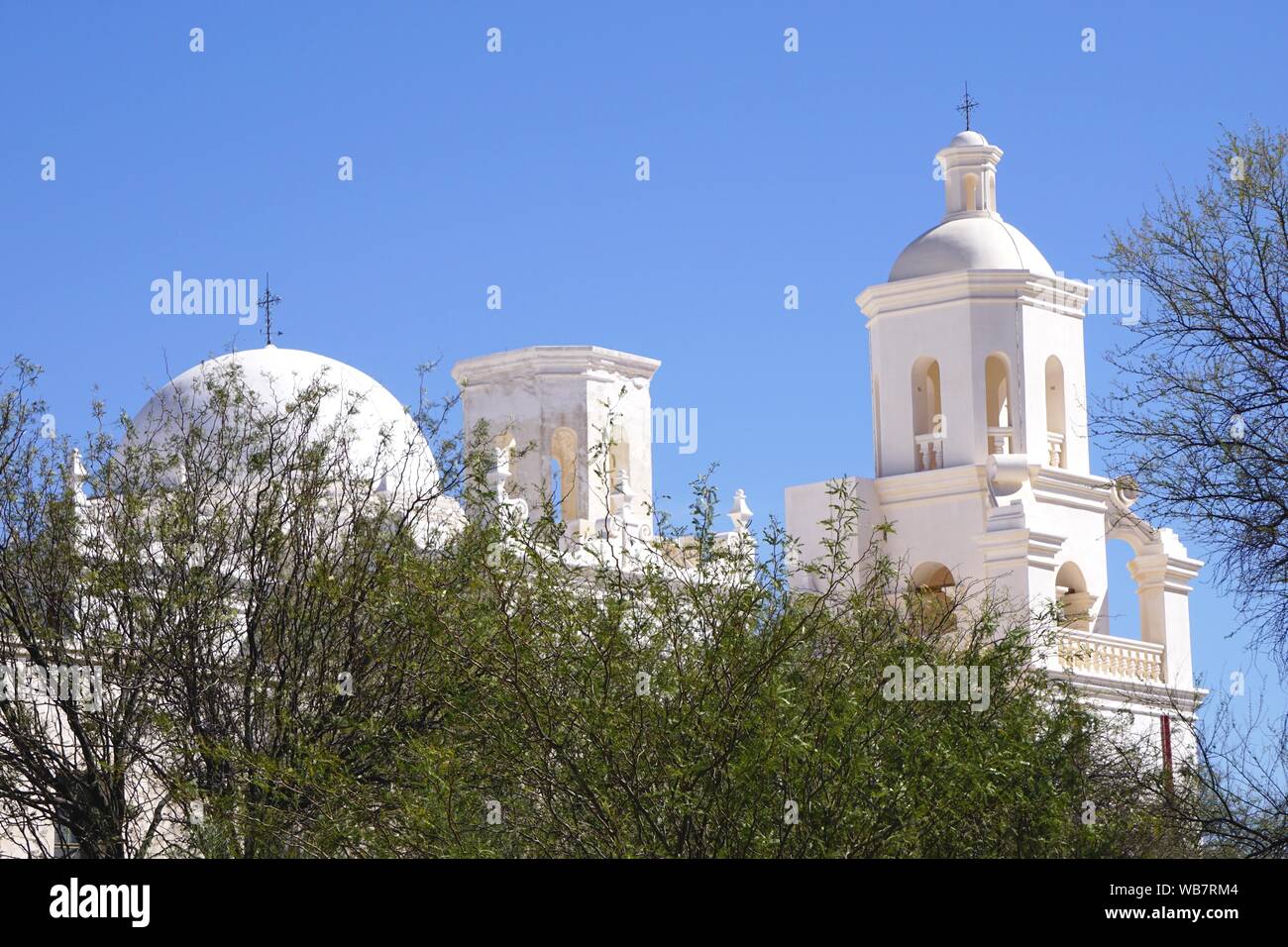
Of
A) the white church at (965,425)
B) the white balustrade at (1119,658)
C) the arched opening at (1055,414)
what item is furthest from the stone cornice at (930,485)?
the white balustrade at (1119,658)

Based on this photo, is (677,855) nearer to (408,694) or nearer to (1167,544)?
(408,694)

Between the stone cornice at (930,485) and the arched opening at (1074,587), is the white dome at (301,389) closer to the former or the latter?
the stone cornice at (930,485)

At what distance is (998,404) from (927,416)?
4.03ft

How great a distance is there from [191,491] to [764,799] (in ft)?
28.3

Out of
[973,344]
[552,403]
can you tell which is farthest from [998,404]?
[552,403]

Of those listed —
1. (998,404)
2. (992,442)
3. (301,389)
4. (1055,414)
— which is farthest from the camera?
(1055,414)

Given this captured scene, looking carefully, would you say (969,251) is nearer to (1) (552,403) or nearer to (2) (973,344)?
(2) (973,344)

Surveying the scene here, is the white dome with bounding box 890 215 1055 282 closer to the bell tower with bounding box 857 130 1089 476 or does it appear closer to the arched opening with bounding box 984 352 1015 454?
the bell tower with bounding box 857 130 1089 476

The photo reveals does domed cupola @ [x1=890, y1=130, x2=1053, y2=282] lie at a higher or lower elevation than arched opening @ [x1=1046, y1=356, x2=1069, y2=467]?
higher

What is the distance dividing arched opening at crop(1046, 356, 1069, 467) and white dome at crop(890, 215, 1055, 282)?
5.52 ft

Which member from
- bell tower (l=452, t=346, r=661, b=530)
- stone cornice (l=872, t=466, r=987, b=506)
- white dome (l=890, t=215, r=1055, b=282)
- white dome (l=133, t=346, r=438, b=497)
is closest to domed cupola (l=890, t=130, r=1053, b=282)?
white dome (l=890, t=215, r=1055, b=282)

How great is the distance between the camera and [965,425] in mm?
38406

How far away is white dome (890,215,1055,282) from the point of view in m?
38.7
